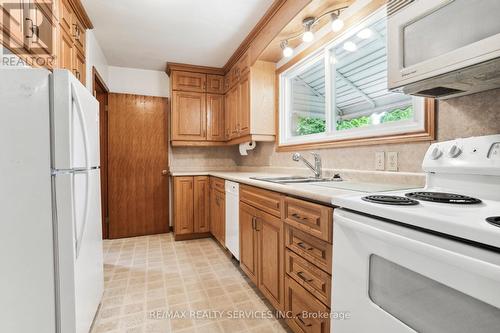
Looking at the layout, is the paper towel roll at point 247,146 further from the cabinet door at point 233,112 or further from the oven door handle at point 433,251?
the oven door handle at point 433,251

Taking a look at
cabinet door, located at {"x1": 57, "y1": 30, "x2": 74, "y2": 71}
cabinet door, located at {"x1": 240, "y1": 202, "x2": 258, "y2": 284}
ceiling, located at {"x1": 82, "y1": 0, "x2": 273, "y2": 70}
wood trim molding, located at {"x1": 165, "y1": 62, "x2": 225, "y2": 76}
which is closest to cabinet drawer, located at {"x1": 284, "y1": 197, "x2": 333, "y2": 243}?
cabinet door, located at {"x1": 240, "y1": 202, "x2": 258, "y2": 284}

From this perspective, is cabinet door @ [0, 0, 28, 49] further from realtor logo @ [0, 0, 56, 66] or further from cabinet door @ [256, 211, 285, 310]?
cabinet door @ [256, 211, 285, 310]

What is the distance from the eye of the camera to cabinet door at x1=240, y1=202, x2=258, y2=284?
1866mm

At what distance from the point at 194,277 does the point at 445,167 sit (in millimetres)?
2004

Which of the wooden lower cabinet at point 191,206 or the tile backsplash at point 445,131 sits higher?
the tile backsplash at point 445,131

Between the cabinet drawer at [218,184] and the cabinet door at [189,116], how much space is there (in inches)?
30.5

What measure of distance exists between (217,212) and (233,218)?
59 cm

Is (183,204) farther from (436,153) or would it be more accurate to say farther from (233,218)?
(436,153)

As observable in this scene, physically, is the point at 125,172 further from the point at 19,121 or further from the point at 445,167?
the point at 445,167

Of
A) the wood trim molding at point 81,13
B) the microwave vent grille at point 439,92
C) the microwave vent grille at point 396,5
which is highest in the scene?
the wood trim molding at point 81,13

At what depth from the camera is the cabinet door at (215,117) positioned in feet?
11.7

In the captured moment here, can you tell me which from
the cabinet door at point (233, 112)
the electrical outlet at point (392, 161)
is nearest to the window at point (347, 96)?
the electrical outlet at point (392, 161)

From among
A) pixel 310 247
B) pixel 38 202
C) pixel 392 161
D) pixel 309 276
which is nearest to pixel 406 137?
pixel 392 161

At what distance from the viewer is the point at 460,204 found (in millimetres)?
802
